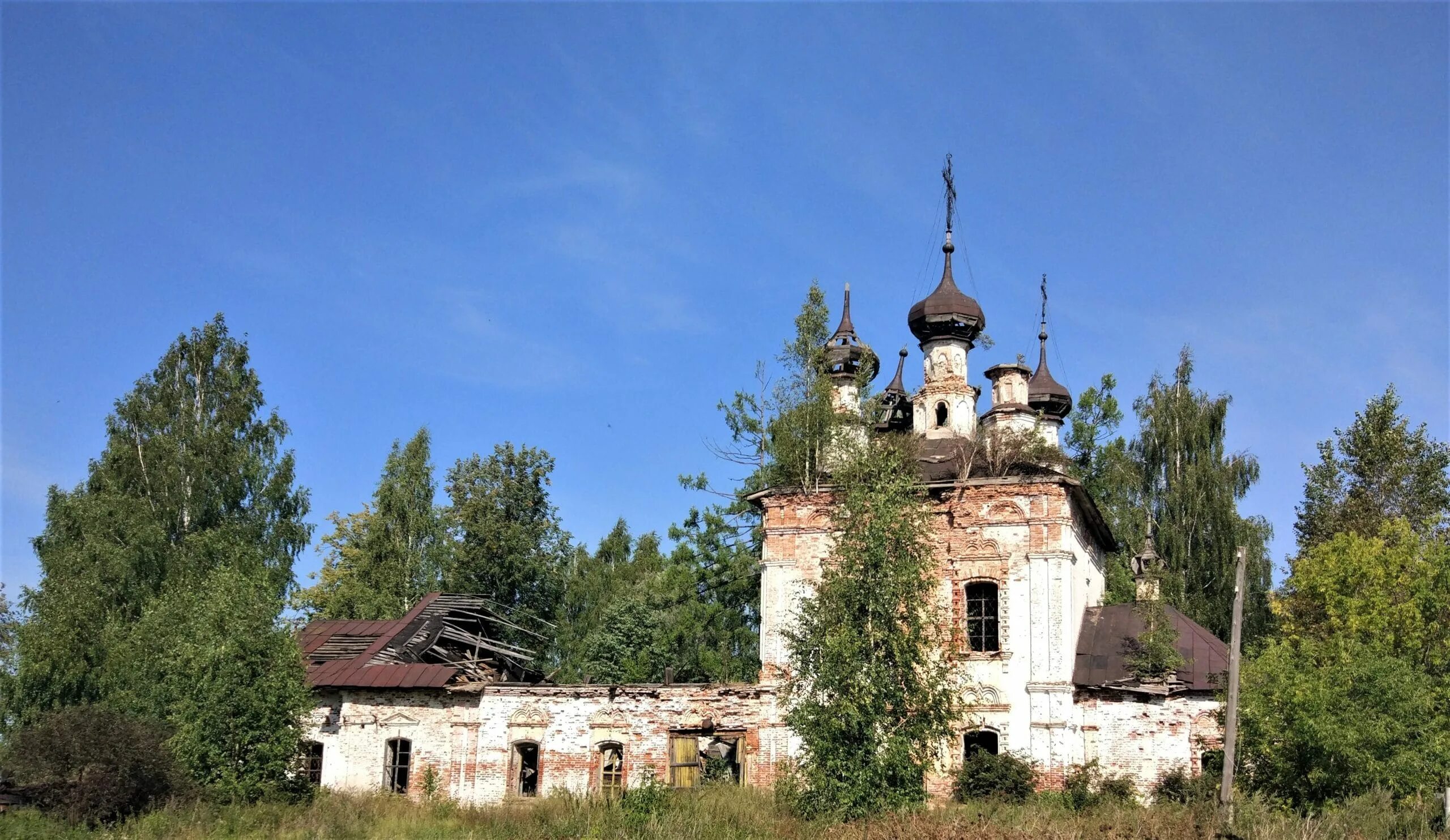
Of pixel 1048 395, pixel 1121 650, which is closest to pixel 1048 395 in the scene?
pixel 1048 395

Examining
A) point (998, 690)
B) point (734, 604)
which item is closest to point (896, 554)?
point (998, 690)

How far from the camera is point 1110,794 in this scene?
18766 millimetres

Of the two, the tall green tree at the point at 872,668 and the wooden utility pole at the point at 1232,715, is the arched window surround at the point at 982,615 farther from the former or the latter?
the wooden utility pole at the point at 1232,715

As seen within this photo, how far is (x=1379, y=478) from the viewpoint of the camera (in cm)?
2883

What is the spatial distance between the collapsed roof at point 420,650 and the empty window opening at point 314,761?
1.16m

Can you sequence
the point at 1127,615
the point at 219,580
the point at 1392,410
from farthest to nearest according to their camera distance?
the point at 1392,410 < the point at 1127,615 < the point at 219,580

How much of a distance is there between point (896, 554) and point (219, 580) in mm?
10917

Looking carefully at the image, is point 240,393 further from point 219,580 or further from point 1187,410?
point 1187,410

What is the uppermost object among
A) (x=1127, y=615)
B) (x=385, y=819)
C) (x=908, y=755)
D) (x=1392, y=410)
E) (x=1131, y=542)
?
(x=1392, y=410)

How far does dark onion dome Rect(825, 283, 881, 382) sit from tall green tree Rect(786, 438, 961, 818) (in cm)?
855

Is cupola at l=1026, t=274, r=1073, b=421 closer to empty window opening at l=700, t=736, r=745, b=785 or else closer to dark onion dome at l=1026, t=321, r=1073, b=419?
dark onion dome at l=1026, t=321, r=1073, b=419

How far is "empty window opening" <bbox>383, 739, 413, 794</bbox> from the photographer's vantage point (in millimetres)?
21906

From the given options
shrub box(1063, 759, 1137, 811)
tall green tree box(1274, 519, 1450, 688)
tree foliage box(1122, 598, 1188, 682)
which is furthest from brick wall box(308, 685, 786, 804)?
tall green tree box(1274, 519, 1450, 688)

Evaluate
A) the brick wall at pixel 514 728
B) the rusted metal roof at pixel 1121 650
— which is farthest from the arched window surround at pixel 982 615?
the brick wall at pixel 514 728
